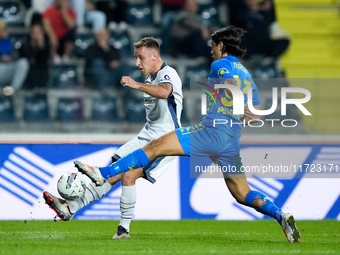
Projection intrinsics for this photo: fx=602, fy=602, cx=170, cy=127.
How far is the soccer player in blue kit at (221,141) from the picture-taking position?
4992mm

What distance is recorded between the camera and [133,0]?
11164 mm

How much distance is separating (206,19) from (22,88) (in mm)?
3691

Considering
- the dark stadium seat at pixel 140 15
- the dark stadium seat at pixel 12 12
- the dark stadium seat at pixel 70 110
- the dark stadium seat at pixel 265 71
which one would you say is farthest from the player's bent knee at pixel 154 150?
the dark stadium seat at pixel 12 12

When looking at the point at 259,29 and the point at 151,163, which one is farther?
the point at 259,29

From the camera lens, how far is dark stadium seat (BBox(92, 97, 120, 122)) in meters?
8.47

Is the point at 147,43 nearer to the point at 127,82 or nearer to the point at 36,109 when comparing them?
the point at 127,82

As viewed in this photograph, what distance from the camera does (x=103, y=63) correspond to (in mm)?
9250

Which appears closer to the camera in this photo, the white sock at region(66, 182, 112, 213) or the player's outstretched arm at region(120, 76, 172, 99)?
the player's outstretched arm at region(120, 76, 172, 99)

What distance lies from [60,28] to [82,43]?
Answer: 0.48 metres

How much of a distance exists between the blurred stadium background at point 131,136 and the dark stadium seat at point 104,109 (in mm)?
14

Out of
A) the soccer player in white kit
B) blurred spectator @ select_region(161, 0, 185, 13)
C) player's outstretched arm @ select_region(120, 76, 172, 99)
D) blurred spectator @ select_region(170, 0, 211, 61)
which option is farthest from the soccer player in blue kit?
blurred spectator @ select_region(161, 0, 185, 13)

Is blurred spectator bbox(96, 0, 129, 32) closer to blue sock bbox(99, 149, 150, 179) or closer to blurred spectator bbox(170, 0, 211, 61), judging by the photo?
blurred spectator bbox(170, 0, 211, 61)

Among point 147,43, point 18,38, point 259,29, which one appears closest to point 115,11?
point 18,38

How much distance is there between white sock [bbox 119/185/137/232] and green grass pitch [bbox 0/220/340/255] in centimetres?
19
